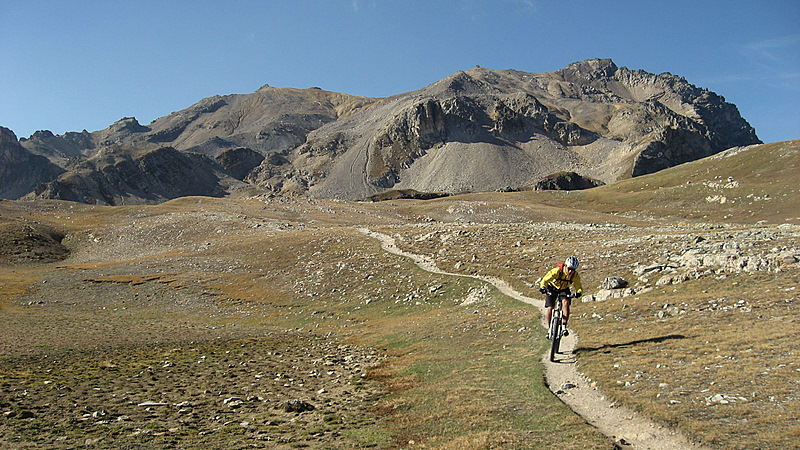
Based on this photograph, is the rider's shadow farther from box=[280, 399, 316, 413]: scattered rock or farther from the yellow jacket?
box=[280, 399, 316, 413]: scattered rock

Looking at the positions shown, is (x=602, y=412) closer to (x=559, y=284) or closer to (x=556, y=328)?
(x=556, y=328)

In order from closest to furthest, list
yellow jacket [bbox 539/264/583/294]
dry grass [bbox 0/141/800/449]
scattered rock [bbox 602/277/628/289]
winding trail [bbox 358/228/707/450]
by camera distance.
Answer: winding trail [bbox 358/228/707/450], dry grass [bbox 0/141/800/449], yellow jacket [bbox 539/264/583/294], scattered rock [bbox 602/277/628/289]

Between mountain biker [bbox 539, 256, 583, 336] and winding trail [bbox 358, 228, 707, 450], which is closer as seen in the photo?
winding trail [bbox 358, 228, 707, 450]

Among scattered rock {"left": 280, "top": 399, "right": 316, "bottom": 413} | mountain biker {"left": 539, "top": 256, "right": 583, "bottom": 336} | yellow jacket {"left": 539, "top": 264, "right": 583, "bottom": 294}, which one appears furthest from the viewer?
yellow jacket {"left": 539, "top": 264, "right": 583, "bottom": 294}

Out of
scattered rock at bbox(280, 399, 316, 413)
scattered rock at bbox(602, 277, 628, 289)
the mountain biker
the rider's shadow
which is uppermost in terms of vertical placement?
the mountain biker

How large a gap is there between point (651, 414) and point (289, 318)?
28.4 meters

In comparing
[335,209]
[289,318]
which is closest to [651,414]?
[289,318]

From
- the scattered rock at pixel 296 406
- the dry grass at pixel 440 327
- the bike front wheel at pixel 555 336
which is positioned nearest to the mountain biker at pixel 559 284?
the bike front wheel at pixel 555 336

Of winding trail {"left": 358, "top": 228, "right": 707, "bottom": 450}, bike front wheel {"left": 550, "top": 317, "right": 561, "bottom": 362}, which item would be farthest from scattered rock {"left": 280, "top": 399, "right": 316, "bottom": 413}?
bike front wheel {"left": 550, "top": 317, "right": 561, "bottom": 362}

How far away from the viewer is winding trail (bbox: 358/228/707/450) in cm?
963

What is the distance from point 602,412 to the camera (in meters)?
11.5

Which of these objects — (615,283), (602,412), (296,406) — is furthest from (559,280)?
(615,283)

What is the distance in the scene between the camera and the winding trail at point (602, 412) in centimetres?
963

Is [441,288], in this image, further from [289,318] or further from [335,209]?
[335,209]
